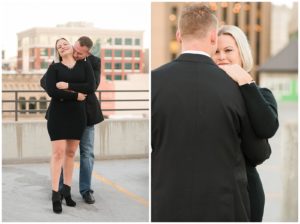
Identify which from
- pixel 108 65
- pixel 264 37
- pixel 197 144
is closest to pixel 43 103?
pixel 108 65

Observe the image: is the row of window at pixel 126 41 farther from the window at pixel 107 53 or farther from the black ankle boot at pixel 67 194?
the black ankle boot at pixel 67 194

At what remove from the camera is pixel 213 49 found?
2.26 meters

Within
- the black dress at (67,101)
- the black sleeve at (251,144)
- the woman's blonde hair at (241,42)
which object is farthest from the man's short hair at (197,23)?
the black dress at (67,101)

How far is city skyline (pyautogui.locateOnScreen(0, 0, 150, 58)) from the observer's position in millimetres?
3201

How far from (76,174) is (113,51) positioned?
2.43 ft

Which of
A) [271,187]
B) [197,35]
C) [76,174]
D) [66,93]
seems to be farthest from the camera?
[271,187]

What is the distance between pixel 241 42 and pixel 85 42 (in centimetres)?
107

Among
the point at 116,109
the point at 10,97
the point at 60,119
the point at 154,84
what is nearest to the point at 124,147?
the point at 116,109

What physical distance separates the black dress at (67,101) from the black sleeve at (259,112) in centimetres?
111

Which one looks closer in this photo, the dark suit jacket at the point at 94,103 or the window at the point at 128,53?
the dark suit jacket at the point at 94,103

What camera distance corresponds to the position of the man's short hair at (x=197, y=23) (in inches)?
86.5

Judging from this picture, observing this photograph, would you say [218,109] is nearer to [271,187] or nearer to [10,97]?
[10,97]

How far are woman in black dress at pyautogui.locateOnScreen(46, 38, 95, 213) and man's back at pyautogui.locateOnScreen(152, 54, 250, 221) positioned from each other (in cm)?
82

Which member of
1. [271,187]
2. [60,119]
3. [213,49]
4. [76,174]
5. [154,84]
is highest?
[213,49]
